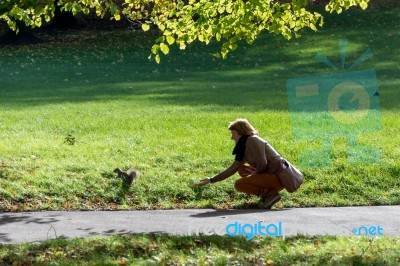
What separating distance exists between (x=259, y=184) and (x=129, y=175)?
75.5 inches

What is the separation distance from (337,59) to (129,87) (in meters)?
8.16

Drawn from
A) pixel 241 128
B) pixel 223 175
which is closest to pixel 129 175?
pixel 223 175

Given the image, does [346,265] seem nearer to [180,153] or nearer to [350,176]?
[350,176]

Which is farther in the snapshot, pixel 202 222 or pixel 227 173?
pixel 227 173

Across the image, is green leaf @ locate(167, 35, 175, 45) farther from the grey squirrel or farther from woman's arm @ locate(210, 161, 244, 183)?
the grey squirrel

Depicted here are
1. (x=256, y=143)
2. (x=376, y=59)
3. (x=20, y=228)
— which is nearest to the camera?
(x=20, y=228)

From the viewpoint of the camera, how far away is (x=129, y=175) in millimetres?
11492

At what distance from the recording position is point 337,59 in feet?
93.1

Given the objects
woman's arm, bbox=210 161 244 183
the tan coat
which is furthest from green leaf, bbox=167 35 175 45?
woman's arm, bbox=210 161 244 183

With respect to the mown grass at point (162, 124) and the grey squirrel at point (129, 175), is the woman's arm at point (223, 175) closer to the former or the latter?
the mown grass at point (162, 124)

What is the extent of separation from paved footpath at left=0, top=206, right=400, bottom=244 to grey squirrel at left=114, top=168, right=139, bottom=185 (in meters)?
1.07

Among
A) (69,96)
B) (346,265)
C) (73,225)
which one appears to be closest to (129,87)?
(69,96)

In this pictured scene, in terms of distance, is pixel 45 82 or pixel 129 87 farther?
pixel 45 82

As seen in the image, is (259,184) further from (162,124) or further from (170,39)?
(162,124)
